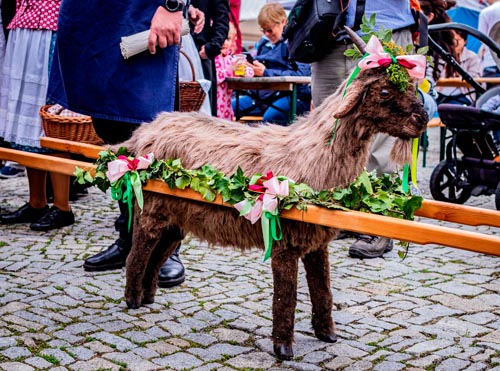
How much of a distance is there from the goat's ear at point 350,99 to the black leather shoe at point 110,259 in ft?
7.27

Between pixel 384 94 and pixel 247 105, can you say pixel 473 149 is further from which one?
pixel 384 94

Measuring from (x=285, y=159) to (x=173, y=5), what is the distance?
1183mm

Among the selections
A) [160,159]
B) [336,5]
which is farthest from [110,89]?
[336,5]

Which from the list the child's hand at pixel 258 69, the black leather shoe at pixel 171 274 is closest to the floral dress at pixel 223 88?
the child's hand at pixel 258 69

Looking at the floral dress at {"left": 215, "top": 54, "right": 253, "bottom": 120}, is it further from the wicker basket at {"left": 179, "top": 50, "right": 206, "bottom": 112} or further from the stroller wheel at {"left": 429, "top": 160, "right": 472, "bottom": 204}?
the wicker basket at {"left": 179, "top": 50, "right": 206, "bottom": 112}

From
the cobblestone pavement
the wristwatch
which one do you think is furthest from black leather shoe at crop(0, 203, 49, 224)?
the wristwatch

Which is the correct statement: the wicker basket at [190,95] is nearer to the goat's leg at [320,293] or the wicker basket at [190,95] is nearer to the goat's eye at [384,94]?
the goat's leg at [320,293]

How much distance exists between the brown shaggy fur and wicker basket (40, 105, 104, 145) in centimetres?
133

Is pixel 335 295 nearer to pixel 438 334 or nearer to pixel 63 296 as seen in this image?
pixel 438 334

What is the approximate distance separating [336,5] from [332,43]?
31 cm

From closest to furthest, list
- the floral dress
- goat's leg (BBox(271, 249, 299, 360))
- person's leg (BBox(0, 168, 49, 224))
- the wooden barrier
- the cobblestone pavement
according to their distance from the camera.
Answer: the wooden barrier < goat's leg (BBox(271, 249, 299, 360)) < the cobblestone pavement < person's leg (BBox(0, 168, 49, 224)) < the floral dress

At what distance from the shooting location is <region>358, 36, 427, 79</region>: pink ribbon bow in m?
3.16

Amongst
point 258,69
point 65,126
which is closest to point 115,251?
point 65,126

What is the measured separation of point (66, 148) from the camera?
4.10 metres
